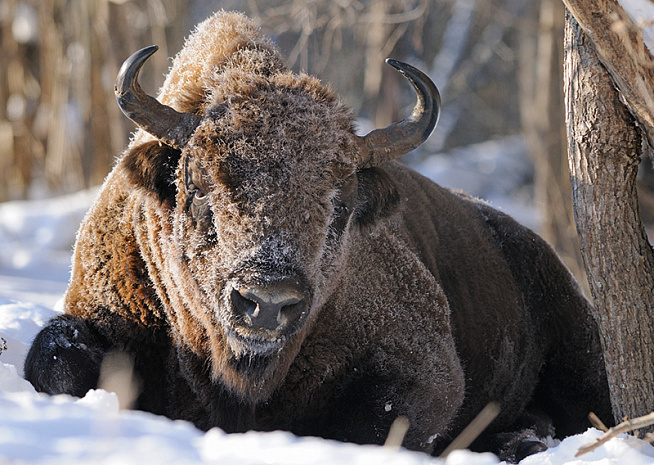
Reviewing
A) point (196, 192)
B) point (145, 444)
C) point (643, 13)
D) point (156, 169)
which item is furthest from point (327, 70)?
point (145, 444)

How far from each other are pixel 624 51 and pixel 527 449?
2448 mm

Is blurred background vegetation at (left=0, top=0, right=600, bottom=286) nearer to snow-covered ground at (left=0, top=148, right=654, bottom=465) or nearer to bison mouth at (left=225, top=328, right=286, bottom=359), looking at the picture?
bison mouth at (left=225, top=328, right=286, bottom=359)

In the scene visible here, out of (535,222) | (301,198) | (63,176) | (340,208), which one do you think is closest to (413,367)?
(340,208)

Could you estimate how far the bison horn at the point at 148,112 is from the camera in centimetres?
378

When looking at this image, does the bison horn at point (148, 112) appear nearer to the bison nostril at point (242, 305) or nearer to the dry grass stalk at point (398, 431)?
the bison nostril at point (242, 305)

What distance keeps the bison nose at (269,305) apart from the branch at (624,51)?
1771mm

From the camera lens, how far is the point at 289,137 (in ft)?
12.4

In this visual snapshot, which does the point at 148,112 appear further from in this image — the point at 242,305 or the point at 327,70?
the point at 327,70

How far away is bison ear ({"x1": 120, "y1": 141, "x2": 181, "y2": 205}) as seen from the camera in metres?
4.01

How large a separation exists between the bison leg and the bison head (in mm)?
464

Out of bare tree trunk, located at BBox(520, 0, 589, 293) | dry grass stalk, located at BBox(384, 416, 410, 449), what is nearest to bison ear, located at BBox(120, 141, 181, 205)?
dry grass stalk, located at BBox(384, 416, 410, 449)

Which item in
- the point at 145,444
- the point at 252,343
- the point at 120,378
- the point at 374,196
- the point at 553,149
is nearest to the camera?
the point at 145,444

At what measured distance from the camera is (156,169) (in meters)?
4.01

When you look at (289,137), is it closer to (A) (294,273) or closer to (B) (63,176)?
(A) (294,273)
